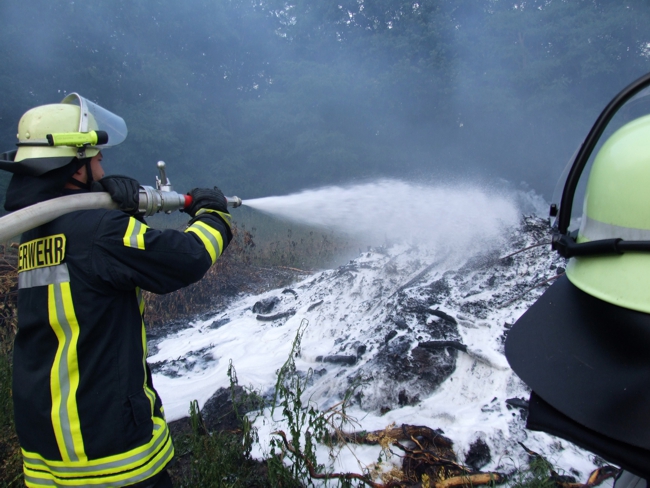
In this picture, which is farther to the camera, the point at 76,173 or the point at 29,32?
the point at 29,32

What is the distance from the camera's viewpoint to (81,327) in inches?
65.2

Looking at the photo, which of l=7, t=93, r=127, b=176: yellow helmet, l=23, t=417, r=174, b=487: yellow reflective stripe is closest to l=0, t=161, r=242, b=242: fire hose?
l=7, t=93, r=127, b=176: yellow helmet

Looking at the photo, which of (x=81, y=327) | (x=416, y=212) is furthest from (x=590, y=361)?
(x=416, y=212)

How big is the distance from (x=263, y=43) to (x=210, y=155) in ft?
19.5

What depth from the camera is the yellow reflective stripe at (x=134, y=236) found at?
5.49ft

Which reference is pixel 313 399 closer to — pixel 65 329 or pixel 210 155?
pixel 65 329

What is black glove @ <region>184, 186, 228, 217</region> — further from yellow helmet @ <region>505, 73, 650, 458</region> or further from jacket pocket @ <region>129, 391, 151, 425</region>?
yellow helmet @ <region>505, 73, 650, 458</region>

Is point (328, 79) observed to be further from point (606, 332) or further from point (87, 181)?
point (606, 332)

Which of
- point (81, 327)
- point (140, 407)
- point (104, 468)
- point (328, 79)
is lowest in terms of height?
point (104, 468)

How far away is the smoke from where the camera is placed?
16.6 feet

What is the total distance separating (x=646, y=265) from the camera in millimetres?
861

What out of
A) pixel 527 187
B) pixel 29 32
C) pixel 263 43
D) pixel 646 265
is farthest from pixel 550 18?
pixel 29 32

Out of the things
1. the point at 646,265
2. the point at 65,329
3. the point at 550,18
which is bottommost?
the point at 65,329

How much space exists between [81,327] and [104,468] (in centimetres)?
55
